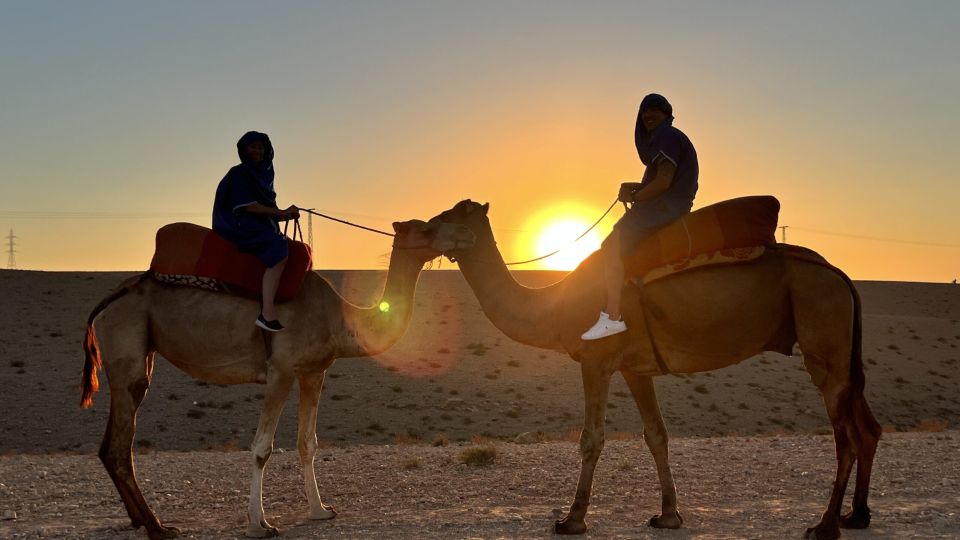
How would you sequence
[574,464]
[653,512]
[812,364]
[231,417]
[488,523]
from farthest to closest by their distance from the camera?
[231,417] → [574,464] → [653,512] → [488,523] → [812,364]

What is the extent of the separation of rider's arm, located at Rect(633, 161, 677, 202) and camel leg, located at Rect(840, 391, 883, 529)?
2793mm

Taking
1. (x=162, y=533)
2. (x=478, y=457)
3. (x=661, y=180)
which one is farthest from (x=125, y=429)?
(x=661, y=180)

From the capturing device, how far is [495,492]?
11.1m

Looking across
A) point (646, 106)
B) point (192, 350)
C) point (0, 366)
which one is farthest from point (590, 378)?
point (0, 366)

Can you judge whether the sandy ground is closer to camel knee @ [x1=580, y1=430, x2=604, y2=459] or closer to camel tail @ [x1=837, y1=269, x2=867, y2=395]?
camel tail @ [x1=837, y1=269, x2=867, y2=395]

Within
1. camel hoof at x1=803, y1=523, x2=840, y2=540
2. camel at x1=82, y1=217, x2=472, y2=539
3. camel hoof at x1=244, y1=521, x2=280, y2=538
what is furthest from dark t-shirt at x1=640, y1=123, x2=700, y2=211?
camel hoof at x1=244, y1=521, x2=280, y2=538

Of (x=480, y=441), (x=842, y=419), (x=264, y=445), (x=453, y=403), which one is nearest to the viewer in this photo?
(x=842, y=419)

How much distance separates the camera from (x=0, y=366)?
3897 cm

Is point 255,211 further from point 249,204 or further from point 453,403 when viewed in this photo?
point 453,403

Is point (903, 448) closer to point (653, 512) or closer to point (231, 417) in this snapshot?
point (653, 512)

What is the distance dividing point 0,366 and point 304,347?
36196mm

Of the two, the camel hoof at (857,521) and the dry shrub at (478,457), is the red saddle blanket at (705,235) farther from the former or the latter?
the dry shrub at (478,457)

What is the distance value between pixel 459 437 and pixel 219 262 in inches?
834

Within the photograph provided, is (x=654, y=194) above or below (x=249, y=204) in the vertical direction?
above
